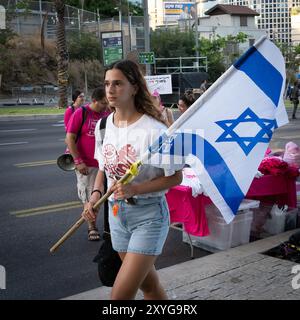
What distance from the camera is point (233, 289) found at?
13.7 feet

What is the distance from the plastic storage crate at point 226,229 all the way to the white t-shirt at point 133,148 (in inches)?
97.4

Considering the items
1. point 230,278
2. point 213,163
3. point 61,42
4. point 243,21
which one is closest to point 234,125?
point 213,163

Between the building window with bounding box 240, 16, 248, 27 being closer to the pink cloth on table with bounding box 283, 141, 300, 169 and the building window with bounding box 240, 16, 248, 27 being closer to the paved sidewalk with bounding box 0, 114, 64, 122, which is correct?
the paved sidewalk with bounding box 0, 114, 64, 122

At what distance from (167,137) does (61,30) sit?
25.4 meters

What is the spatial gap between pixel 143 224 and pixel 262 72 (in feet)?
4.48

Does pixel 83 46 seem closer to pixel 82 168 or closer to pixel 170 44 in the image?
pixel 170 44

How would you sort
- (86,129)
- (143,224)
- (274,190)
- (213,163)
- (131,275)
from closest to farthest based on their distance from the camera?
(131,275)
(143,224)
(213,163)
(86,129)
(274,190)

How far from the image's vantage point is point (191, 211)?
17.2 feet

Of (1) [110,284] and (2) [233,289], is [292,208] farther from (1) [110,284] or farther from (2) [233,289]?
(1) [110,284]

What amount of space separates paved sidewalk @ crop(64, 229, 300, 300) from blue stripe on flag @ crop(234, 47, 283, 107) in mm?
1567

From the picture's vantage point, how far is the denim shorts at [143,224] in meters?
2.88

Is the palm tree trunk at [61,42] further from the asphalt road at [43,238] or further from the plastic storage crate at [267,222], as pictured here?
the plastic storage crate at [267,222]
